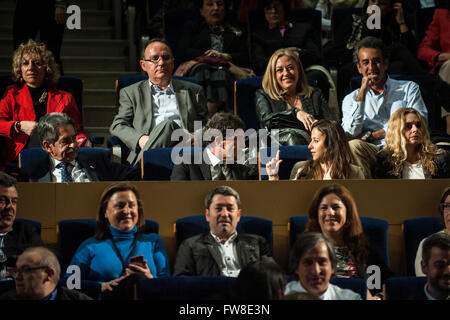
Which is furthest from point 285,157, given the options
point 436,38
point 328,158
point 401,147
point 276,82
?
point 436,38

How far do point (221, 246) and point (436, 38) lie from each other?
2391mm

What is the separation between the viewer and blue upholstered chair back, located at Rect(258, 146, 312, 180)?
321cm

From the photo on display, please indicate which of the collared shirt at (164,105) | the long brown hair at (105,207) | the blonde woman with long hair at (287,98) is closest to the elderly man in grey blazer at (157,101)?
the collared shirt at (164,105)

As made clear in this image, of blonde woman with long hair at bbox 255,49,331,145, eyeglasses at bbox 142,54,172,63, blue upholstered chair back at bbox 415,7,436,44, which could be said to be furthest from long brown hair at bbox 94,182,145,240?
blue upholstered chair back at bbox 415,7,436,44

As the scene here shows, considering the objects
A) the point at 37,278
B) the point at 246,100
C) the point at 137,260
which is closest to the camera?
the point at 37,278

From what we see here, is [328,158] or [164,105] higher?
[164,105]

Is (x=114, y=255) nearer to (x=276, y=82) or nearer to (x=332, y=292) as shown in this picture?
(x=332, y=292)

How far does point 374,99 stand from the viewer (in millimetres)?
3721

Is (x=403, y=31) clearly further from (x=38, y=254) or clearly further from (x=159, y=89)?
(x=38, y=254)

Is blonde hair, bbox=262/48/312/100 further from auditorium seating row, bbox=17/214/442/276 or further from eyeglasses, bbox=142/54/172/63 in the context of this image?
auditorium seating row, bbox=17/214/442/276

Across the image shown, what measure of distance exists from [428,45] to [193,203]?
2191 mm

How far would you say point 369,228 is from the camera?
280 cm

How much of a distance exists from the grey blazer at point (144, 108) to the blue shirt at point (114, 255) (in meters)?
0.95

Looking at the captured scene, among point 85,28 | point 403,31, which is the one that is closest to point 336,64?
point 403,31
